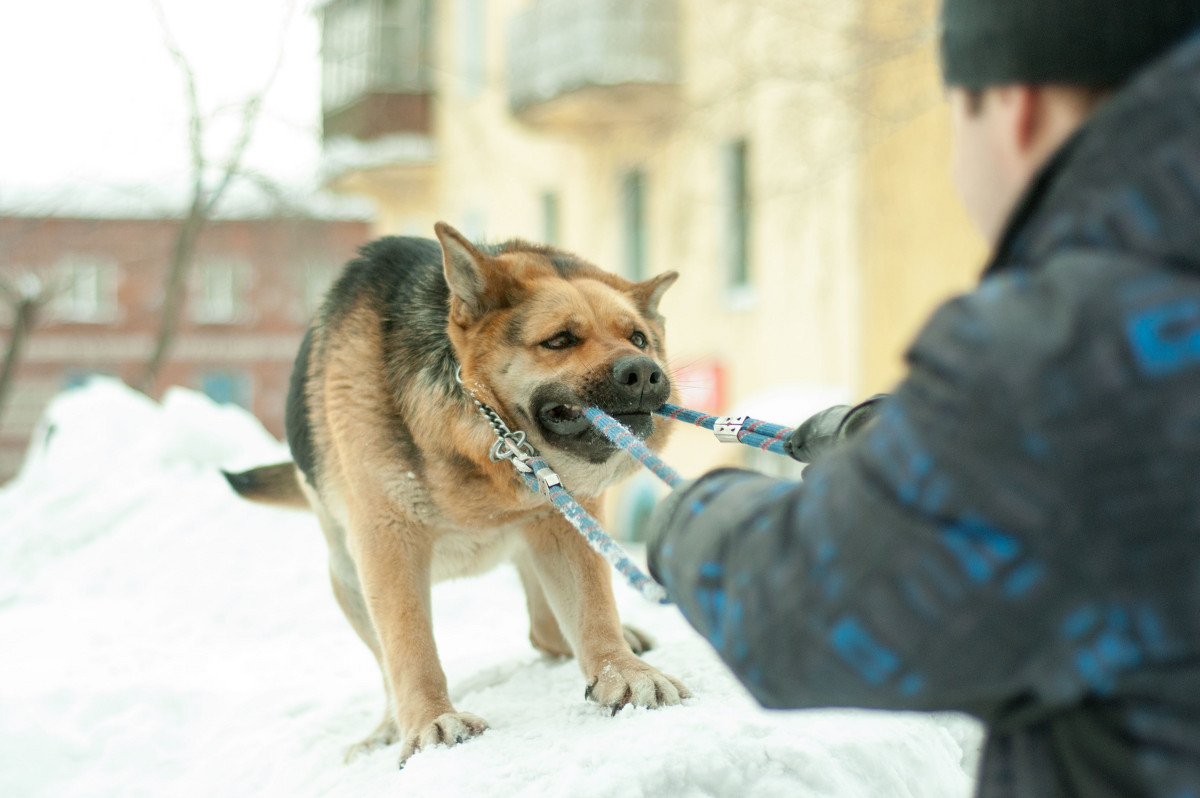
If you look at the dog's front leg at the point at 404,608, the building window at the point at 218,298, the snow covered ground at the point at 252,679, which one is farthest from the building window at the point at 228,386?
the dog's front leg at the point at 404,608

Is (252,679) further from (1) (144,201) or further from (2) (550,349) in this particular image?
(1) (144,201)

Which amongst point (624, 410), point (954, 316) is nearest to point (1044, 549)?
point (954, 316)

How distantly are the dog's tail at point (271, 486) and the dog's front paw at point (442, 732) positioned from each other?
185 cm

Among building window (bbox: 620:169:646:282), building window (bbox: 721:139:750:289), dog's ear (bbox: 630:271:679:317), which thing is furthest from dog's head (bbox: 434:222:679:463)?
building window (bbox: 620:169:646:282)

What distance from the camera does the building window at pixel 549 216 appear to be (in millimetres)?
16970

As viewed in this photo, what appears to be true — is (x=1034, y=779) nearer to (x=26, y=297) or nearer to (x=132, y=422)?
(x=132, y=422)

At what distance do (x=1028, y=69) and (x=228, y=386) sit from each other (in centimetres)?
3429

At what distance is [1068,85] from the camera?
105 centimetres

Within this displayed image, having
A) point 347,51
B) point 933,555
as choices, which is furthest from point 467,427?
point 347,51

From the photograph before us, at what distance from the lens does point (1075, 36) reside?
1.01 metres

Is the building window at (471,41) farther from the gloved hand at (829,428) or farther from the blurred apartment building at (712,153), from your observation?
the gloved hand at (829,428)

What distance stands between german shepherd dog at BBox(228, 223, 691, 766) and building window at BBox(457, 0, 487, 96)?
15.8 m

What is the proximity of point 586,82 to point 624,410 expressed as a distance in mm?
11988

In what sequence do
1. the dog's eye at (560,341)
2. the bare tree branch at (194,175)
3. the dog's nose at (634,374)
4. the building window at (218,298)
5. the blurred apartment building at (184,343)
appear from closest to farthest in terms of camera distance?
the dog's nose at (634,374), the dog's eye at (560,341), the bare tree branch at (194,175), the building window at (218,298), the blurred apartment building at (184,343)
